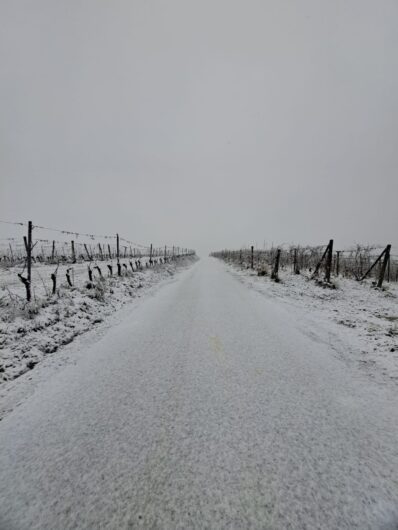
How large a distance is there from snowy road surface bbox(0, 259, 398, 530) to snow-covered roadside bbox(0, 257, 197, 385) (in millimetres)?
946

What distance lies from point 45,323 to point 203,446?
5.10m

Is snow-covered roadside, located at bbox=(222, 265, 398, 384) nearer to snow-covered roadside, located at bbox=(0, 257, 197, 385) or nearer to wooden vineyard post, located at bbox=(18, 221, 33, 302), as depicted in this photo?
snow-covered roadside, located at bbox=(0, 257, 197, 385)

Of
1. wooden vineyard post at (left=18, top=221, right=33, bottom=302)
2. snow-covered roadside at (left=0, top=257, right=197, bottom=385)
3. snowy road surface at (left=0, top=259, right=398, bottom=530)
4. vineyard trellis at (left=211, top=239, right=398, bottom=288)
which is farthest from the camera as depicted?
vineyard trellis at (left=211, top=239, right=398, bottom=288)

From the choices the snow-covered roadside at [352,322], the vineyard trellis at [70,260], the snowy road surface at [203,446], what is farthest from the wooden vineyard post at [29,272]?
the snow-covered roadside at [352,322]

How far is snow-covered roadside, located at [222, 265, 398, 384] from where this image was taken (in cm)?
466

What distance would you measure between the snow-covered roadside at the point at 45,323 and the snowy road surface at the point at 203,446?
37.3 inches

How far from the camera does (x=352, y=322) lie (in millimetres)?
7082

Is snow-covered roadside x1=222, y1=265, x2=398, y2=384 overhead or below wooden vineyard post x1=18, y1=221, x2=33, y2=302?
below

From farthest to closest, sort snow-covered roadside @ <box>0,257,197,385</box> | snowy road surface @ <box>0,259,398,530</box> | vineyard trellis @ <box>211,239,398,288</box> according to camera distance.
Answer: vineyard trellis @ <box>211,239,398,288</box>, snow-covered roadside @ <box>0,257,197,385</box>, snowy road surface @ <box>0,259,398,530</box>

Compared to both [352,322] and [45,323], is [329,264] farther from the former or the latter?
[45,323]

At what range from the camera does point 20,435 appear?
2713mm

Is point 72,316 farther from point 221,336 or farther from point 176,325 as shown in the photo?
point 221,336

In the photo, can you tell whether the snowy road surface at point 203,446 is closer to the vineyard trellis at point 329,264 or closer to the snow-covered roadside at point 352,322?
the snow-covered roadside at point 352,322

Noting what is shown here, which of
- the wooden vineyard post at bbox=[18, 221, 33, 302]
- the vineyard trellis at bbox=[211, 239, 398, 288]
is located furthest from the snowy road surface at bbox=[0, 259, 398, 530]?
the vineyard trellis at bbox=[211, 239, 398, 288]
